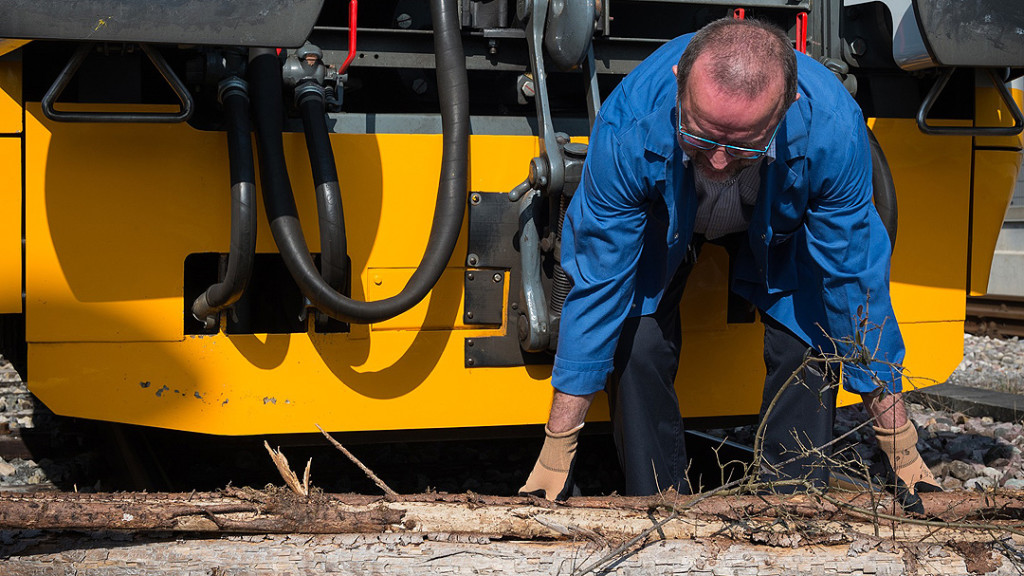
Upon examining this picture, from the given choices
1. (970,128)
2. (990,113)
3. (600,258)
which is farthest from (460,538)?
(990,113)

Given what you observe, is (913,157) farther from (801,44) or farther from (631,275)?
(631,275)

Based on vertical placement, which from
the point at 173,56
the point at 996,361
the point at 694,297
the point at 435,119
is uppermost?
the point at 173,56

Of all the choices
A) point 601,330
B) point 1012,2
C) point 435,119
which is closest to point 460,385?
point 601,330

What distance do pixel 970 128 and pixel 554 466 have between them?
1.72 metres

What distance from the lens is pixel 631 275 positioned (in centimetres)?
251

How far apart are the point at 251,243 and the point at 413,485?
149 centimetres

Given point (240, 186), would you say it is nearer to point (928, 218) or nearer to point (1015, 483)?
point (928, 218)

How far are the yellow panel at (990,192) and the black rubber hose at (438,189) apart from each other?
1736 mm

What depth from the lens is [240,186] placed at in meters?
2.62

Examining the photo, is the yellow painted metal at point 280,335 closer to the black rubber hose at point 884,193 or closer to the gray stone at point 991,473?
the black rubber hose at point 884,193

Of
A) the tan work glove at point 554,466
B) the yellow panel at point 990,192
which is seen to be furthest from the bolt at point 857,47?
the tan work glove at point 554,466

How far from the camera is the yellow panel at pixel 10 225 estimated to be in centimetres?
259

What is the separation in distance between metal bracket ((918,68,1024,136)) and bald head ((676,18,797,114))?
984 mm

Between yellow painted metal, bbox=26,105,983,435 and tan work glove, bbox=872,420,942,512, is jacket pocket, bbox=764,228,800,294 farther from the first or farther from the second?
tan work glove, bbox=872,420,942,512
